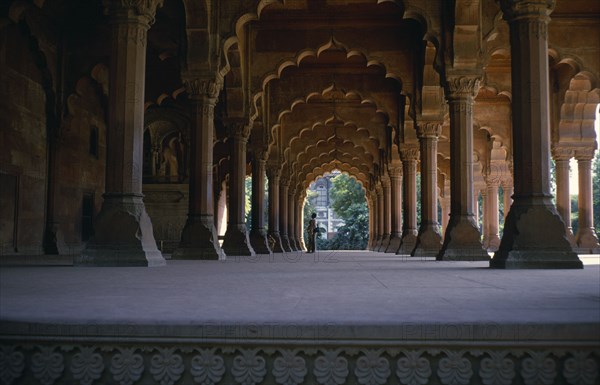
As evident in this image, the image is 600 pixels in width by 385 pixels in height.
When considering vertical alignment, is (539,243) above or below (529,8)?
below

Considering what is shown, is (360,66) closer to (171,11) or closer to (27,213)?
(171,11)

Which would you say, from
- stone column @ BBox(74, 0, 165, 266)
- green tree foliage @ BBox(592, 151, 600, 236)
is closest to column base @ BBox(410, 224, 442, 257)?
stone column @ BBox(74, 0, 165, 266)

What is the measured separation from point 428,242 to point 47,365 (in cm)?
1515

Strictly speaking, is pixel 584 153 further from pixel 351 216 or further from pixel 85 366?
pixel 351 216

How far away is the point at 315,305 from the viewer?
150 inches

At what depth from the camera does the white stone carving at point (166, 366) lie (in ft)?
9.80

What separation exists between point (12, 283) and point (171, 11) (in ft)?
39.9

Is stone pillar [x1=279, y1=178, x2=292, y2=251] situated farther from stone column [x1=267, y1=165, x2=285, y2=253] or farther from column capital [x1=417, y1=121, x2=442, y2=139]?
column capital [x1=417, y1=121, x2=442, y2=139]

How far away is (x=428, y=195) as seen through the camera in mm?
18359

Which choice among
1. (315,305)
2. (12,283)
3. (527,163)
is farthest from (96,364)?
(527,163)

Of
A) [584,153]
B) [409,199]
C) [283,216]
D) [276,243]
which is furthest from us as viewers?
[283,216]

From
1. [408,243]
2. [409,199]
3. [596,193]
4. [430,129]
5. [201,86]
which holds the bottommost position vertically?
[408,243]

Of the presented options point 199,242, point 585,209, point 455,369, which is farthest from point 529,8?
point 585,209

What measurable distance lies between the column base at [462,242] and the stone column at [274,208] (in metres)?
13.1
